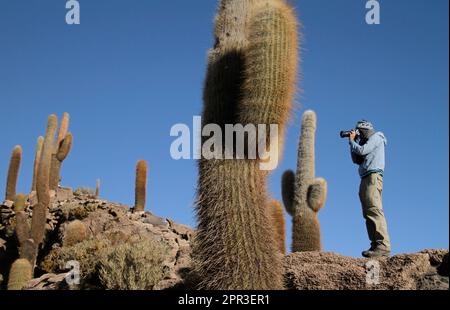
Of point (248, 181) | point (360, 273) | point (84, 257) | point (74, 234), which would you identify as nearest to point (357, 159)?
point (360, 273)

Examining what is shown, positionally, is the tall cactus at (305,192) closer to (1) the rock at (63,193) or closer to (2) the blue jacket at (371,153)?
(2) the blue jacket at (371,153)

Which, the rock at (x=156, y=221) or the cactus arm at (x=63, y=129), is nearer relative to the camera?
the rock at (x=156, y=221)

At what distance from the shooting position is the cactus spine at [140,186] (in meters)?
17.7

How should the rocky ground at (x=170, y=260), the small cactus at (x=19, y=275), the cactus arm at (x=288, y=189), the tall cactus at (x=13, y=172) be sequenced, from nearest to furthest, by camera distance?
the rocky ground at (x=170, y=260) < the small cactus at (x=19, y=275) < the cactus arm at (x=288, y=189) < the tall cactus at (x=13, y=172)

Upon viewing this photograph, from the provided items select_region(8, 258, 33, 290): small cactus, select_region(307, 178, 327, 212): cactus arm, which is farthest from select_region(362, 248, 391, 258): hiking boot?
select_region(8, 258, 33, 290): small cactus

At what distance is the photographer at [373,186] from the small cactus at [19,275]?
7.52 m

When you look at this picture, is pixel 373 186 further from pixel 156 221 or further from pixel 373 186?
pixel 156 221

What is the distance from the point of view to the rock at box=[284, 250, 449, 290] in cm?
699

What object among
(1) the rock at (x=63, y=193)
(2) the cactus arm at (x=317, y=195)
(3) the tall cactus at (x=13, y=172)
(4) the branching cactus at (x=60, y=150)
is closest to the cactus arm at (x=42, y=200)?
(4) the branching cactus at (x=60, y=150)

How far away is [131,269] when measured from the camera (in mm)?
8695
